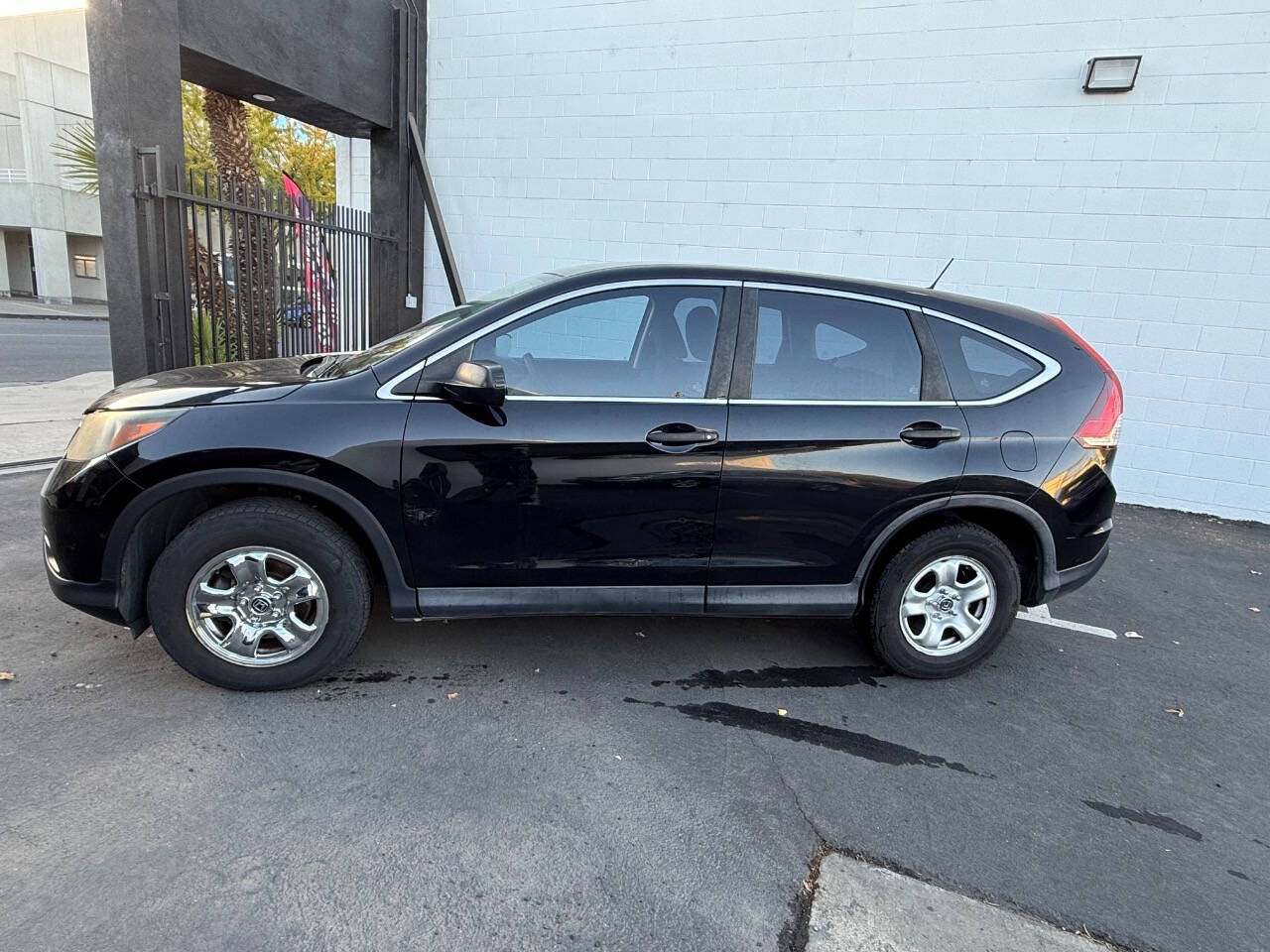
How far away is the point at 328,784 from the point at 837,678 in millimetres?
2242

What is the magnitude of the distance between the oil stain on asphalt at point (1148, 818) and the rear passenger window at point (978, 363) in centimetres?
170

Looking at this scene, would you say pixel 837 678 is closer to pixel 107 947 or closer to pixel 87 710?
pixel 107 947

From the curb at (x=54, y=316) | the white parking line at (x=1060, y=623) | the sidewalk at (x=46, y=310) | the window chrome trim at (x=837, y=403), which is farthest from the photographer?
the sidewalk at (x=46, y=310)

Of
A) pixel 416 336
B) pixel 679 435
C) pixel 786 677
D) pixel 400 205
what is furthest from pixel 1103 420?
pixel 400 205

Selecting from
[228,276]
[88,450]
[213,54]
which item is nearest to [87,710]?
[88,450]

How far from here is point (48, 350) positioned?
599 inches

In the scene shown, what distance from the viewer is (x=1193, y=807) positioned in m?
2.82

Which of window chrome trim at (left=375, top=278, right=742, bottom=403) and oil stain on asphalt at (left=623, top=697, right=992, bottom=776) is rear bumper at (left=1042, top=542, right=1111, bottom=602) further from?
window chrome trim at (left=375, top=278, right=742, bottom=403)

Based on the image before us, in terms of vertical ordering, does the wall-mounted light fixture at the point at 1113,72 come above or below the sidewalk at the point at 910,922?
above

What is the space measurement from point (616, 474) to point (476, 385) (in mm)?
669

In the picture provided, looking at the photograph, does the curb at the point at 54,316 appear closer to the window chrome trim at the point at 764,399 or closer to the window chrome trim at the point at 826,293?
the window chrome trim at the point at 764,399

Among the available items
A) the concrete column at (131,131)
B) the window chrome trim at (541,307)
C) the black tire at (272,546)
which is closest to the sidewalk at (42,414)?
the concrete column at (131,131)

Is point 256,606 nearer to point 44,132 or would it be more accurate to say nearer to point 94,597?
point 94,597

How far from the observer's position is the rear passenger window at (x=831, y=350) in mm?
3330
